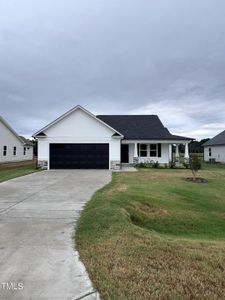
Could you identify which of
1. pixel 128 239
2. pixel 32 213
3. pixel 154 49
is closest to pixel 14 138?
pixel 154 49

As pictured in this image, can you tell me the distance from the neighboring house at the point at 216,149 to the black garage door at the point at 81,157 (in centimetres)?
1883

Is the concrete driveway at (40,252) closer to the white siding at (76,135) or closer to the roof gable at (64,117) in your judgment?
the white siding at (76,135)

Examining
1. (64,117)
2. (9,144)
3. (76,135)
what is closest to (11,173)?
(76,135)

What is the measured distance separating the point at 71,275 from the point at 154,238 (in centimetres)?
232

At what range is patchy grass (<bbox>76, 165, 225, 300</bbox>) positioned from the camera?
12.8 ft

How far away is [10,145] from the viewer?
39.6 m

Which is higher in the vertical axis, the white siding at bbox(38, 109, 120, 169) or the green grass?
the white siding at bbox(38, 109, 120, 169)

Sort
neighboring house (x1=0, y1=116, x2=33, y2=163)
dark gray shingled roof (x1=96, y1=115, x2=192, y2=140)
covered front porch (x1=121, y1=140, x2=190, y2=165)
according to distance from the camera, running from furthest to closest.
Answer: neighboring house (x1=0, y1=116, x2=33, y2=163) → covered front porch (x1=121, y1=140, x2=190, y2=165) → dark gray shingled roof (x1=96, y1=115, x2=192, y2=140)

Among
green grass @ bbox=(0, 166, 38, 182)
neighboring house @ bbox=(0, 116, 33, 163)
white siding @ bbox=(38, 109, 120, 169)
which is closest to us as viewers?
green grass @ bbox=(0, 166, 38, 182)

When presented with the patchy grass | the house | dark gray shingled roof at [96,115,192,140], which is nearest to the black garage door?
the house

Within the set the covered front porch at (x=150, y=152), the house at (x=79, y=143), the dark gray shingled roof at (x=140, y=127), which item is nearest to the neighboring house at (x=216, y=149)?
the dark gray shingled roof at (x=140, y=127)

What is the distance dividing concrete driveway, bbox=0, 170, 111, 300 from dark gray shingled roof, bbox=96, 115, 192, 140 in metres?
19.6

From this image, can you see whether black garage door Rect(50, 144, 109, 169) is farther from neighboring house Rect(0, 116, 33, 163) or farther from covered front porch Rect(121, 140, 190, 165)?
neighboring house Rect(0, 116, 33, 163)

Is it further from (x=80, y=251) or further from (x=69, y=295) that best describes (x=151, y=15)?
(x=69, y=295)
